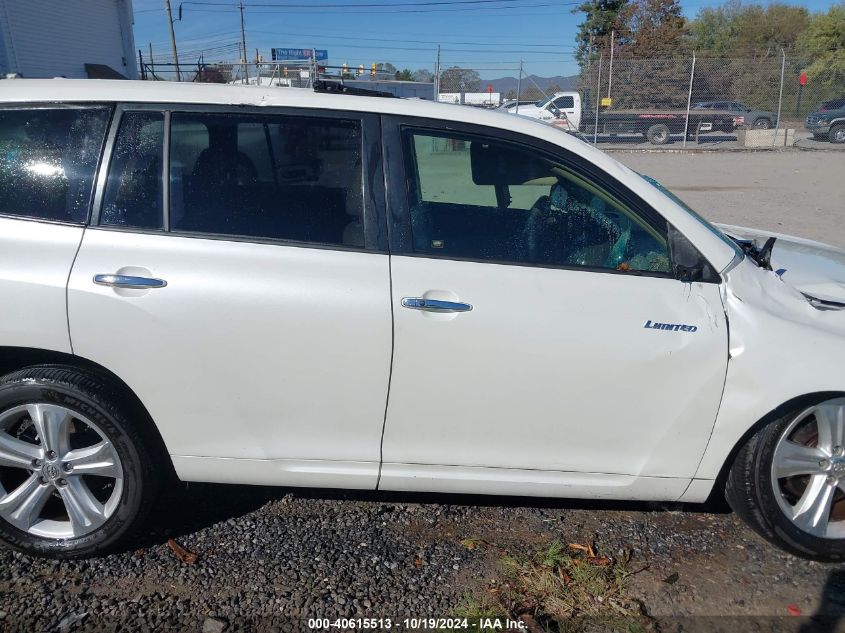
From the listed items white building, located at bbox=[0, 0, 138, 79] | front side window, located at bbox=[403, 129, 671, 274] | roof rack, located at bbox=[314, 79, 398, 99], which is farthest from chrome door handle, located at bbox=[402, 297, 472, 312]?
white building, located at bbox=[0, 0, 138, 79]

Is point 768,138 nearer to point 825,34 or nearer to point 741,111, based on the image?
point 741,111

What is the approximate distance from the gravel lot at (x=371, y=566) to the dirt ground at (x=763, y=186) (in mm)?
6655

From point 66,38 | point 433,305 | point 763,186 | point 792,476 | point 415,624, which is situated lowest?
point 763,186

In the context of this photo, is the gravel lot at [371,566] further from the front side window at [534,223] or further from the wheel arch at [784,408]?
the front side window at [534,223]

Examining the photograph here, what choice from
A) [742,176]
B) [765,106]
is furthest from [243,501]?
[765,106]

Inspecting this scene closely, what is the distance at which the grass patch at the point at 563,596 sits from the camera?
8.64 feet

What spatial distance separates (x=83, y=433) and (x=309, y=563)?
1100 millimetres

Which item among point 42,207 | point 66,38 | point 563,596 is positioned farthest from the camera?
point 66,38

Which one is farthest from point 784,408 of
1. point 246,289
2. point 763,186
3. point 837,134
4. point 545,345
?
point 837,134

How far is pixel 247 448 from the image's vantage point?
9.56 feet

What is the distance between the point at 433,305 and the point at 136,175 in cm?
132

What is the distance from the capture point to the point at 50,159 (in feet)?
9.53

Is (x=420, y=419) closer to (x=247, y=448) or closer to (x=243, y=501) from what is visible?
(x=247, y=448)

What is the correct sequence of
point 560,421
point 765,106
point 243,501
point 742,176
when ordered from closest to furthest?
point 560,421
point 243,501
point 742,176
point 765,106
